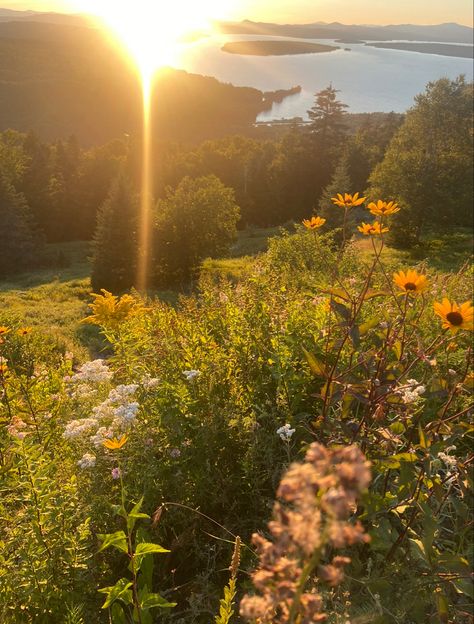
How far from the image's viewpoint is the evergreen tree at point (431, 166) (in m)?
24.7

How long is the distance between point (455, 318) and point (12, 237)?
110 feet

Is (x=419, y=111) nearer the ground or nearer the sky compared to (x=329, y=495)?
nearer the sky

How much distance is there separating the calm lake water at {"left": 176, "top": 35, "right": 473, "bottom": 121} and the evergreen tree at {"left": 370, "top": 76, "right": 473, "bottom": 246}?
7885 centimetres

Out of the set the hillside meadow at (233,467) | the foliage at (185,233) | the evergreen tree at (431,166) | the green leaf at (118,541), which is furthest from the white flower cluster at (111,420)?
the evergreen tree at (431,166)

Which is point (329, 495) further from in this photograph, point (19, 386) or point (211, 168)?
point (211, 168)

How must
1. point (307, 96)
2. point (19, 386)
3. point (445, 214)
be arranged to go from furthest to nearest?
point (307, 96)
point (445, 214)
point (19, 386)

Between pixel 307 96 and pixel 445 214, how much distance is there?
114458 millimetres

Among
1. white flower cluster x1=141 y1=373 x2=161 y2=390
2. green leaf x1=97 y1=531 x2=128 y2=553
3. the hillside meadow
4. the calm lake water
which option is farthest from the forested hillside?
green leaf x1=97 y1=531 x2=128 y2=553

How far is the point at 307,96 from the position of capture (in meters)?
125

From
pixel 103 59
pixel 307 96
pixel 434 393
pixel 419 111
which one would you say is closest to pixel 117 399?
pixel 434 393

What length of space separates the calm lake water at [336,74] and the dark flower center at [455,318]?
108m

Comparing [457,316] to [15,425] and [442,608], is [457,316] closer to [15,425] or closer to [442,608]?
[442,608]

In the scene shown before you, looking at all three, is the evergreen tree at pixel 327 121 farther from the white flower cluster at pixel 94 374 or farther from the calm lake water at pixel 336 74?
the calm lake water at pixel 336 74

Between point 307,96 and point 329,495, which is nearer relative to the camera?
point 329,495
